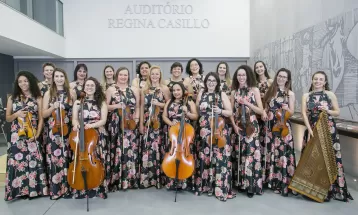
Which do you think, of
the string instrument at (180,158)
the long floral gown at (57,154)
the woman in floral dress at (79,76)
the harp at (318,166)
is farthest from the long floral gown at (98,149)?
the harp at (318,166)

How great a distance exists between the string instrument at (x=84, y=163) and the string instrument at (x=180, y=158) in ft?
2.14

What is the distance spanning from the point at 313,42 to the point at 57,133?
406 centimetres

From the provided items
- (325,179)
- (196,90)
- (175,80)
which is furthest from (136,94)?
(325,179)

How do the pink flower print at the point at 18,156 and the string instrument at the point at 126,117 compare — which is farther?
the string instrument at the point at 126,117

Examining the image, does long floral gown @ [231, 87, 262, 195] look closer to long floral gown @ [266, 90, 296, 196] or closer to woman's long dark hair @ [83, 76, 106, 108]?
long floral gown @ [266, 90, 296, 196]

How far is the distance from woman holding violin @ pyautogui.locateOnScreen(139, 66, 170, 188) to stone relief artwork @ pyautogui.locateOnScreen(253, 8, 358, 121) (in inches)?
91.7

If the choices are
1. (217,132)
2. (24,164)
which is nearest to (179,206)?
(217,132)

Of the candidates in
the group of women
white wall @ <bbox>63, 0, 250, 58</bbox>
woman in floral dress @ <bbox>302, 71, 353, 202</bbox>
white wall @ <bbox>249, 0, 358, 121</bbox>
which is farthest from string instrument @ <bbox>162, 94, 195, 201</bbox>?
white wall @ <bbox>63, 0, 250, 58</bbox>

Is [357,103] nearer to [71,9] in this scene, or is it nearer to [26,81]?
[26,81]

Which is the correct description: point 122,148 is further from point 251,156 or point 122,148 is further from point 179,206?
point 251,156

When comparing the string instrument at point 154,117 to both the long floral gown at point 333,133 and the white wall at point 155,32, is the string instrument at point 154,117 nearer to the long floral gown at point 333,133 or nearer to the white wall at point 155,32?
the long floral gown at point 333,133

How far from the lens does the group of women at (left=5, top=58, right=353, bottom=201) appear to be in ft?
10.0

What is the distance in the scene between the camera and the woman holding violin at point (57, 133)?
308 cm

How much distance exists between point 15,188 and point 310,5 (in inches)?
197
